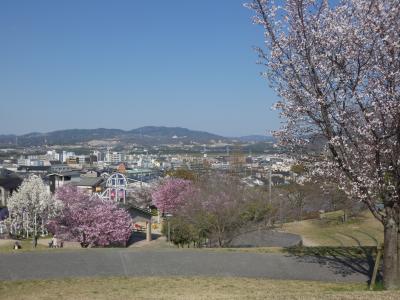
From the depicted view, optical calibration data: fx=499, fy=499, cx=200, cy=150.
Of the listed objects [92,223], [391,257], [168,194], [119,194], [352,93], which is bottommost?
[119,194]

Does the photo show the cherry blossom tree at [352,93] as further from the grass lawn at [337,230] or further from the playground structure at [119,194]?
the playground structure at [119,194]

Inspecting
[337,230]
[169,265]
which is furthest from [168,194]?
[169,265]

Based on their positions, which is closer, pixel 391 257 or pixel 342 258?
pixel 391 257

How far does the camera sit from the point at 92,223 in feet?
83.4

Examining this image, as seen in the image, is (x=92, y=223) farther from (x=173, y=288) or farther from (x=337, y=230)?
(x=337, y=230)

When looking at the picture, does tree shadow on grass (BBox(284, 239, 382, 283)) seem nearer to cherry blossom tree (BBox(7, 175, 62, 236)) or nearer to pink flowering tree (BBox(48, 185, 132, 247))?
pink flowering tree (BBox(48, 185, 132, 247))

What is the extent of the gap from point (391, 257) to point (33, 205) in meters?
22.9

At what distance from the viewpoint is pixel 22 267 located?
1266cm

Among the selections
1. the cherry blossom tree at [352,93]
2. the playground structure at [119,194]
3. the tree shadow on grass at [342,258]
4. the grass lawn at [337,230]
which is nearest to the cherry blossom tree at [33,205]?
the playground structure at [119,194]

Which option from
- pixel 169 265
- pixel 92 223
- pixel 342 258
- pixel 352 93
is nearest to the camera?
pixel 352 93

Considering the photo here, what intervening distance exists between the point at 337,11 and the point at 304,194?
30369mm

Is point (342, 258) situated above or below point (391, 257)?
below

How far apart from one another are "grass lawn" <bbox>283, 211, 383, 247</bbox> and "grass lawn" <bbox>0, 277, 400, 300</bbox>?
52.7ft

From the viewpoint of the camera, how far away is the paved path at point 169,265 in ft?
40.1
